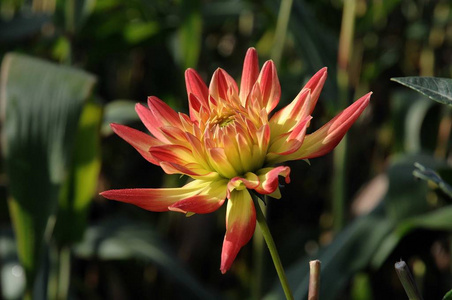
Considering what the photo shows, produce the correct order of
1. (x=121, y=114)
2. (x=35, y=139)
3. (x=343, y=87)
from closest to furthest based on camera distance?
(x=35, y=139) → (x=343, y=87) → (x=121, y=114)

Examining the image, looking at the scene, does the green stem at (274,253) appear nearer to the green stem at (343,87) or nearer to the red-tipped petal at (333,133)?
the red-tipped petal at (333,133)

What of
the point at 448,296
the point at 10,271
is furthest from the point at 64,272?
the point at 448,296

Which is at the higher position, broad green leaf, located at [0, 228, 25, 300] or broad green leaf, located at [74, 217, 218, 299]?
broad green leaf, located at [74, 217, 218, 299]

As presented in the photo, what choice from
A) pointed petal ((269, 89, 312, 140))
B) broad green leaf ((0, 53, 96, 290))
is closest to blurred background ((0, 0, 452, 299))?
broad green leaf ((0, 53, 96, 290))

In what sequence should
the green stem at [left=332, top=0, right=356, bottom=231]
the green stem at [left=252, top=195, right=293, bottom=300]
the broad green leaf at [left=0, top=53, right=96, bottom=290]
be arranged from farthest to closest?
1. the green stem at [left=332, top=0, right=356, bottom=231]
2. the broad green leaf at [left=0, top=53, right=96, bottom=290]
3. the green stem at [left=252, top=195, right=293, bottom=300]

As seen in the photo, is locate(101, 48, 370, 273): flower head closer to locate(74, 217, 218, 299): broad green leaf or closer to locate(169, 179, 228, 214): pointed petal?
locate(169, 179, 228, 214): pointed petal

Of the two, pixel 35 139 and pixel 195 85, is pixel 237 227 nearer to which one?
pixel 195 85

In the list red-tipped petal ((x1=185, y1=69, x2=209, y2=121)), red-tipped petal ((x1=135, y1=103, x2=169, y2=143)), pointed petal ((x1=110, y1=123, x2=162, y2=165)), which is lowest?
pointed petal ((x1=110, y1=123, x2=162, y2=165))

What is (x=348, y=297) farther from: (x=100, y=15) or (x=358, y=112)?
(x=358, y=112)
